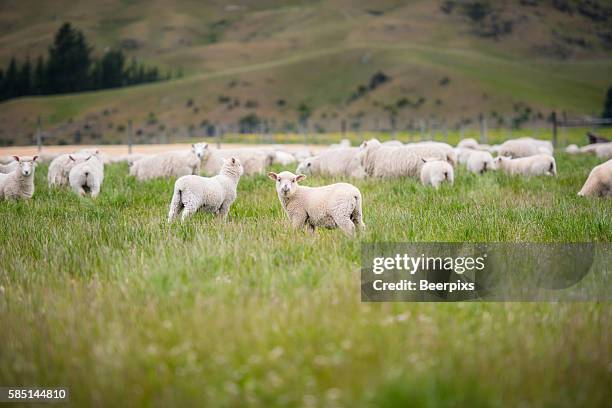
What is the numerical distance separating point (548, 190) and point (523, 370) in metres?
8.68

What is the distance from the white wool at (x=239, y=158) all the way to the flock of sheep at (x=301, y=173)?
25 mm

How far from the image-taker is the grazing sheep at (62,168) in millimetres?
12430

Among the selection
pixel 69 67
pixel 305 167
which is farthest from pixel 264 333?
pixel 69 67

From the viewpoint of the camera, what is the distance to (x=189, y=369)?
113 inches

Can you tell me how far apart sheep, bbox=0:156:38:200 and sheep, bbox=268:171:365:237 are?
5231mm

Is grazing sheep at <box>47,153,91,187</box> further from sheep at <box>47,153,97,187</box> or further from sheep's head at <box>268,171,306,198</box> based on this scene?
sheep's head at <box>268,171,306,198</box>

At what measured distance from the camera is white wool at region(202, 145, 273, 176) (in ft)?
49.5

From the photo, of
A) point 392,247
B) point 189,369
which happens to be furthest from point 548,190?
point 189,369

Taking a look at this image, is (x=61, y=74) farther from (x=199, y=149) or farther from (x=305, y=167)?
(x=199, y=149)

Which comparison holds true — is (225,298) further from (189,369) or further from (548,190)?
(548,190)

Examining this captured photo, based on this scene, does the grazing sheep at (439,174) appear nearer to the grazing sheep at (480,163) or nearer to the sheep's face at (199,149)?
the grazing sheep at (480,163)

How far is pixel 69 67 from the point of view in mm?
112625

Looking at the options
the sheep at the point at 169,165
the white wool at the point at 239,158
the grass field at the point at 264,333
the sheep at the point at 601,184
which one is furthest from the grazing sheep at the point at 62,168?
the sheep at the point at 601,184

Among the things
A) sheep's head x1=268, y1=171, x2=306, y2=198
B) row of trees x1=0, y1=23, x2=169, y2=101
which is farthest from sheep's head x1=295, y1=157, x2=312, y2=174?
row of trees x1=0, y1=23, x2=169, y2=101
